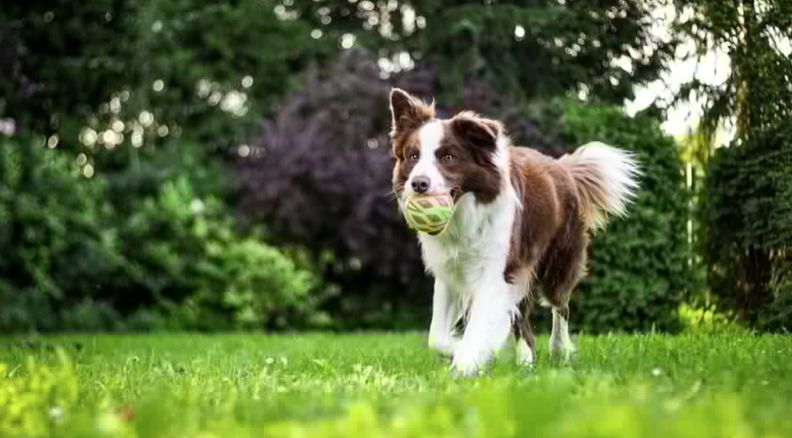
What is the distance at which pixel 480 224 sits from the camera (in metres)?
5.16

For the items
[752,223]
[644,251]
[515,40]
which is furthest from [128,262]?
[752,223]

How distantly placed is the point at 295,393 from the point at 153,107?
51.8ft

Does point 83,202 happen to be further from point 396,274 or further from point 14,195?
point 396,274

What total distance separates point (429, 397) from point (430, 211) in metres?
1.53

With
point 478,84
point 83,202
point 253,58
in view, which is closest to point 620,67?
point 478,84

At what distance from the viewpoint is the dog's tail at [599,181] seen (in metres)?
6.37

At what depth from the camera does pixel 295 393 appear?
12.6 feet

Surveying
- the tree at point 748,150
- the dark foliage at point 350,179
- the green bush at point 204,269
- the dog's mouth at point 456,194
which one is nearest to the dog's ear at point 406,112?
the dog's mouth at point 456,194

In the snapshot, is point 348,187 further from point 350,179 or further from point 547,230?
point 547,230

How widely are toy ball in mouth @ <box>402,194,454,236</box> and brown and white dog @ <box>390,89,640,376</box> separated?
Answer: 0.05 metres

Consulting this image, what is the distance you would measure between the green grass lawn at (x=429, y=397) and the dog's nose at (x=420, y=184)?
1.00 m

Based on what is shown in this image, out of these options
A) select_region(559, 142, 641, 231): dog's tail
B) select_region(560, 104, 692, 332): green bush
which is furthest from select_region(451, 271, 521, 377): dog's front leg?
select_region(560, 104, 692, 332): green bush

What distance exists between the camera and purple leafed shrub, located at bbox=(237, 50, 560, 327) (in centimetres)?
1460

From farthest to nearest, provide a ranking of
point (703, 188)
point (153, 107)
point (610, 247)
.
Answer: point (153, 107) < point (610, 247) < point (703, 188)
